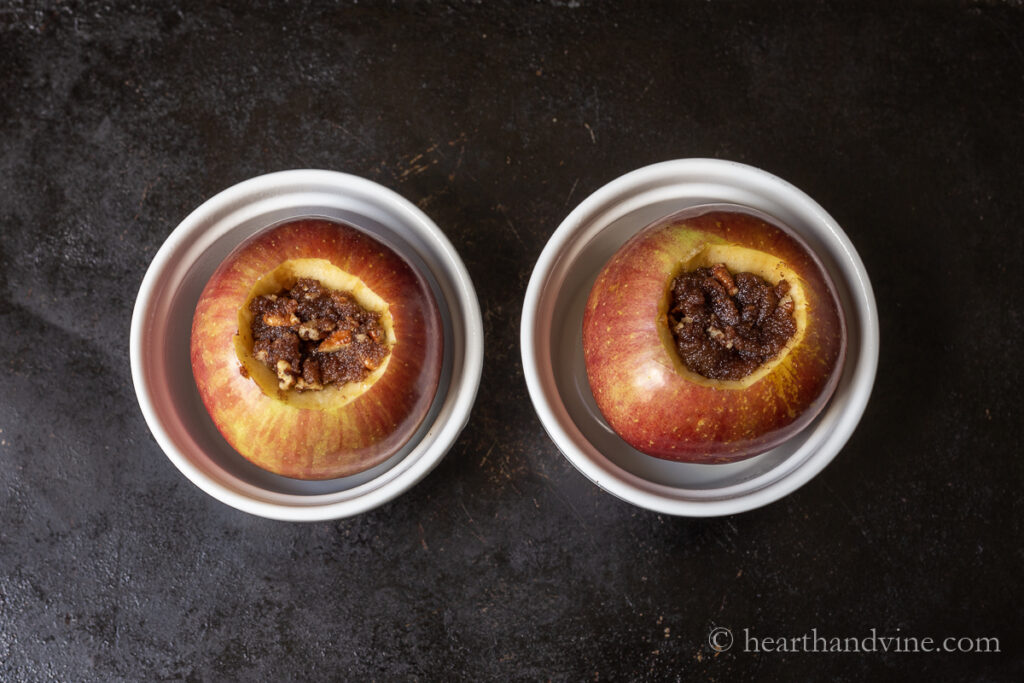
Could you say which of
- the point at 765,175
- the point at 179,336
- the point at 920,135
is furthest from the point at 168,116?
the point at 920,135

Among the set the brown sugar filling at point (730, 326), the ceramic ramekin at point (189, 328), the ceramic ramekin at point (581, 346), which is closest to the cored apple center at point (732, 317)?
the brown sugar filling at point (730, 326)

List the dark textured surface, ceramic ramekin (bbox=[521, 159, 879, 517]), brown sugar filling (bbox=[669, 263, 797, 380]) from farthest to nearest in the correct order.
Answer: the dark textured surface, ceramic ramekin (bbox=[521, 159, 879, 517]), brown sugar filling (bbox=[669, 263, 797, 380])

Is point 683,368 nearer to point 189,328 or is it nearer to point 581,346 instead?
point 581,346

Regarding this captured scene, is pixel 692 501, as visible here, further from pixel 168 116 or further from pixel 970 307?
pixel 168 116

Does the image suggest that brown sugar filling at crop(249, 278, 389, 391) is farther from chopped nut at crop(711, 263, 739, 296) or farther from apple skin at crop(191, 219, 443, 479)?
chopped nut at crop(711, 263, 739, 296)

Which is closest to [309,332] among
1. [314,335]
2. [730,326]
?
[314,335]

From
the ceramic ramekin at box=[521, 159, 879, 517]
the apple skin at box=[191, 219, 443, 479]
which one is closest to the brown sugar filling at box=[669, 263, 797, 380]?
the ceramic ramekin at box=[521, 159, 879, 517]
